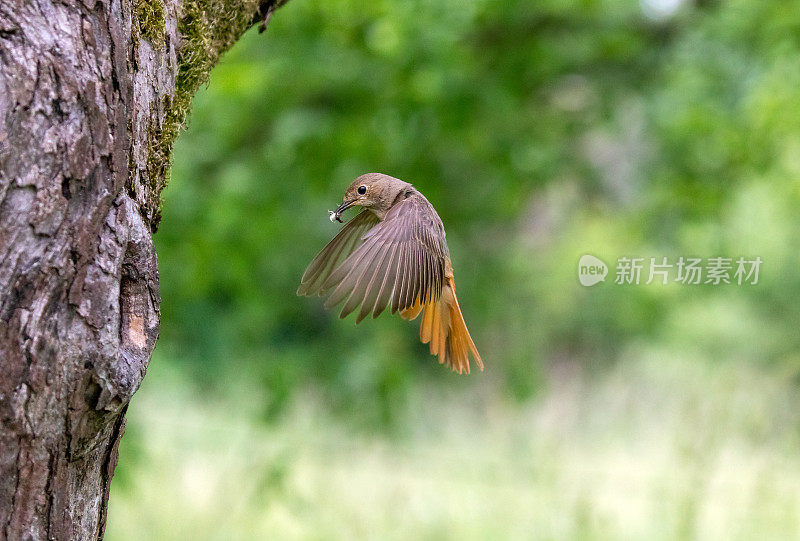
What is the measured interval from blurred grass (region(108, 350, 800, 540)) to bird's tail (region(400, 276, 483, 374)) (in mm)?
2139

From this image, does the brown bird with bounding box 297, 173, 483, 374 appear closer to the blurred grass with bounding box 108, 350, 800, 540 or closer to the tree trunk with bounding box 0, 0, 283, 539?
the tree trunk with bounding box 0, 0, 283, 539

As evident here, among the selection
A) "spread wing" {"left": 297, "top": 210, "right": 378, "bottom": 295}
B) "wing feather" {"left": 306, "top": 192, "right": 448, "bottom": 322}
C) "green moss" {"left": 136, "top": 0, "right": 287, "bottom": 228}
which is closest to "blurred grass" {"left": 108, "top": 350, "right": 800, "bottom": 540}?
"spread wing" {"left": 297, "top": 210, "right": 378, "bottom": 295}

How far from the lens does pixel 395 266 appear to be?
71.6 inches

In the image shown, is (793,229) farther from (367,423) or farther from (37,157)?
(37,157)

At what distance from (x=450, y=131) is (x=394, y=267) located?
140 inches

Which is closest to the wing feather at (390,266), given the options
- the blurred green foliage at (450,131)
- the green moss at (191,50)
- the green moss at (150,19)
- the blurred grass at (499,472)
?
the green moss at (191,50)

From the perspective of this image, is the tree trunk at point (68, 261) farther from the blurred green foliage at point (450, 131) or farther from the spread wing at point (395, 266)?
the blurred green foliage at point (450, 131)

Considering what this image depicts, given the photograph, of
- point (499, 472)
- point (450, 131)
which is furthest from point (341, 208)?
point (499, 472)

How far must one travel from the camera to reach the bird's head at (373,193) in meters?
2.20

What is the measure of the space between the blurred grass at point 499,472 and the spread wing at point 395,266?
249cm

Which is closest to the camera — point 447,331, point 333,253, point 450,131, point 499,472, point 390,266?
point 390,266

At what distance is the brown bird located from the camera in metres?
1.71

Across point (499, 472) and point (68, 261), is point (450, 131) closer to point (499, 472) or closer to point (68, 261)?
point (499, 472)

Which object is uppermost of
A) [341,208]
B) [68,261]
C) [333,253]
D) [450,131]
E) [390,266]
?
[450,131]
